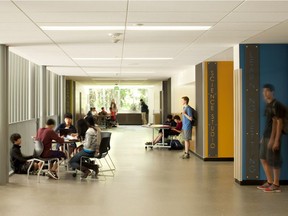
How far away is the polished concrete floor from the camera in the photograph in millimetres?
5656

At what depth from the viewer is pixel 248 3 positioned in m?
4.52

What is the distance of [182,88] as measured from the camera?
15.2 metres

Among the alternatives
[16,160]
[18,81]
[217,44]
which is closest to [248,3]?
[217,44]

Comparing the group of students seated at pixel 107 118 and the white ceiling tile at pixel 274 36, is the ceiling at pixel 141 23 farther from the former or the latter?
the group of students seated at pixel 107 118

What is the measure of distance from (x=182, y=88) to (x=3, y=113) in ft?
28.1

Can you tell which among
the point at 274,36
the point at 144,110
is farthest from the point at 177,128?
the point at 144,110

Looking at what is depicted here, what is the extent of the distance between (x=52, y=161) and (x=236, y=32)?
14.4ft

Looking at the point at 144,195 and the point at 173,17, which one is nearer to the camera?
the point at 173,17

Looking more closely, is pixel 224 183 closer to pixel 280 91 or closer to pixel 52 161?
pixel 280 91

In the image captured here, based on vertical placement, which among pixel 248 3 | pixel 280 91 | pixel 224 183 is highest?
pixel 248 3

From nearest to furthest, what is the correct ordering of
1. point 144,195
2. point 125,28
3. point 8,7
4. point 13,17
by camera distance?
point 8,7
point 13,17
point 125,28
point 144,195

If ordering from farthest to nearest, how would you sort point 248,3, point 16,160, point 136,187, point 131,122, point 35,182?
point 131,122
point 16,160
point 35,182
point 136,187
point 248,3

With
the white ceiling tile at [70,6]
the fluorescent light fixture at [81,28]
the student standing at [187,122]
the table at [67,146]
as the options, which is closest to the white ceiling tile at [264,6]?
the white ceiling tile at [70,6]

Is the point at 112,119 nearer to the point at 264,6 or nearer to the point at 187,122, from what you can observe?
the point at 187,122
